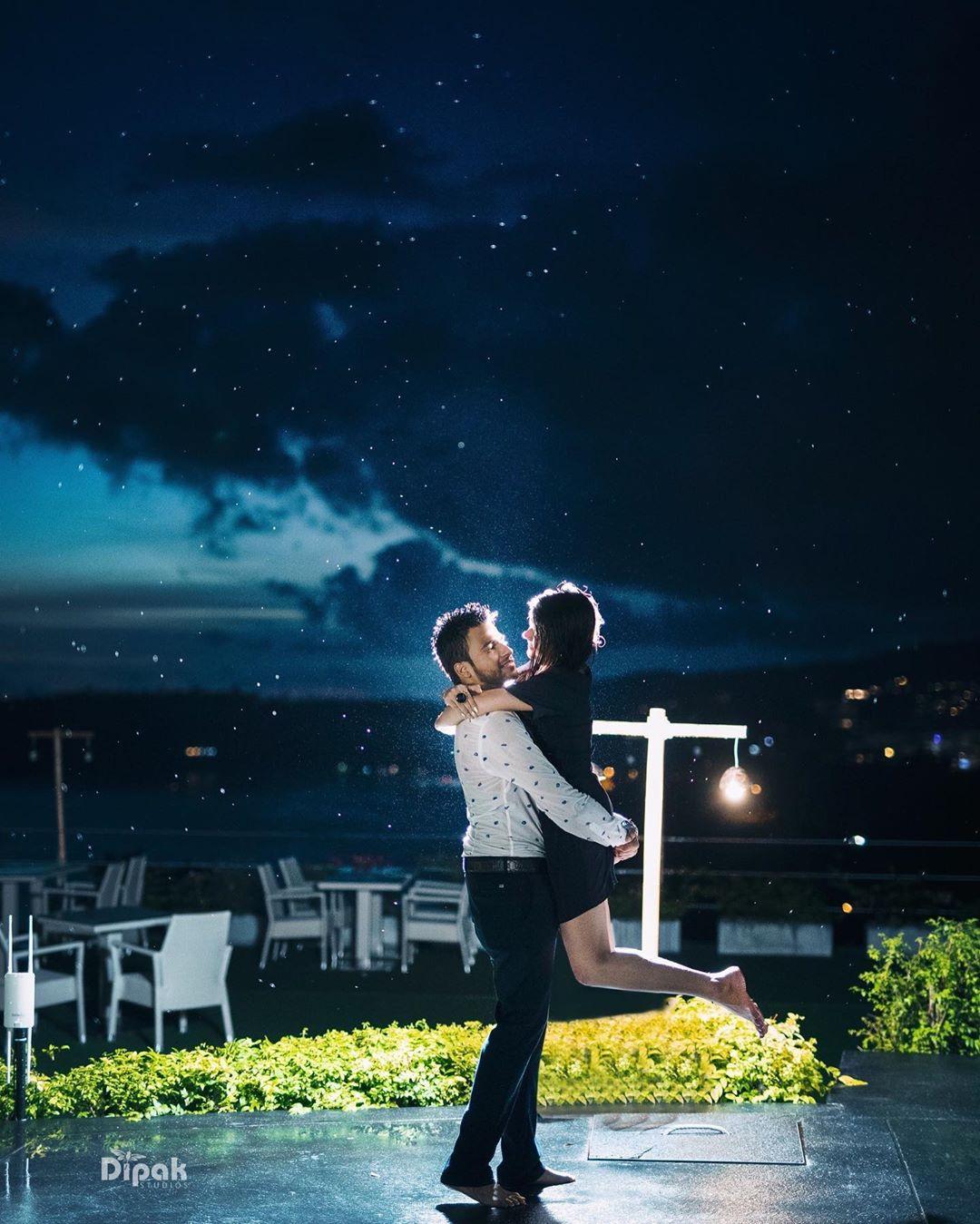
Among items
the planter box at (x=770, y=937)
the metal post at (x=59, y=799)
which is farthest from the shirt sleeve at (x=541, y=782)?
the metal post at (x=59, y=799)

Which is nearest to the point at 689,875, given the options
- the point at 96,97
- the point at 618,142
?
the point at 618,142

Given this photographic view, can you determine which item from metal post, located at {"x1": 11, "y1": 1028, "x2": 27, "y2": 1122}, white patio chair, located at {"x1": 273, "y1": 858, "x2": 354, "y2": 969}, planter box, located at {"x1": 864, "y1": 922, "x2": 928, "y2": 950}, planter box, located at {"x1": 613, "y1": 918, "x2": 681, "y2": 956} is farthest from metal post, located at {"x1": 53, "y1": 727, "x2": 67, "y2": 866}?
metal post, located at {"x1": 11, "y1": 1028, "x2": 27, "y2": 1122}

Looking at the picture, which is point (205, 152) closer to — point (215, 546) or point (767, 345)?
point (215, 546)

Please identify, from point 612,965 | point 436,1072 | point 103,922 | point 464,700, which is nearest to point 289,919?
point 103,922

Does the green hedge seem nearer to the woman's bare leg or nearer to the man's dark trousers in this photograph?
the woman's bare leg

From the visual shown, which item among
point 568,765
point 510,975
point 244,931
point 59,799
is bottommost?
point 244,931

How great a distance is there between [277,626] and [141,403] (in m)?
1.64

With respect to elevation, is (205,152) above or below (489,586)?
above

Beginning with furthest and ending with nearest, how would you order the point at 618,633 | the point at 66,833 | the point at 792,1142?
the point at 66,833, the point at 618,633, the point at 792,1142

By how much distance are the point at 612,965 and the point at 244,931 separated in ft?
22.1

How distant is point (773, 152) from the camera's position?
25.5 feet

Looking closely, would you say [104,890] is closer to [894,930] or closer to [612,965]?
[894,930]

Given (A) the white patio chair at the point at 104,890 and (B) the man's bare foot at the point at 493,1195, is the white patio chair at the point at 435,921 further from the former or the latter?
(B) the man's bare foot at the point at 493,1195

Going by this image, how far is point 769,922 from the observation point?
7.96 meters
